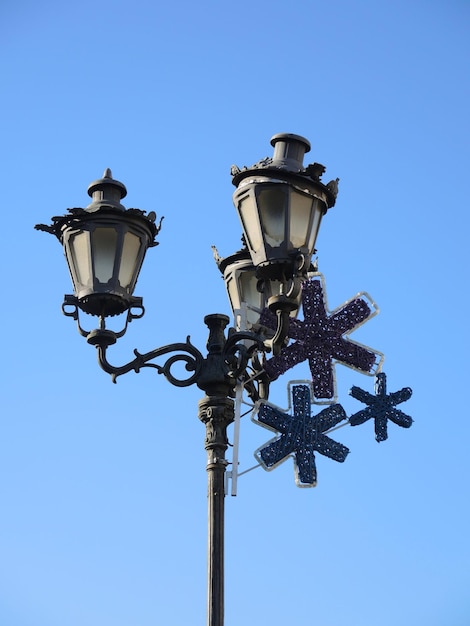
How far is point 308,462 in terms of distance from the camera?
10.4 metres

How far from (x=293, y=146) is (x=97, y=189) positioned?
1383 millimetres

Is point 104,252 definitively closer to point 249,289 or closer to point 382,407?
point 249,289

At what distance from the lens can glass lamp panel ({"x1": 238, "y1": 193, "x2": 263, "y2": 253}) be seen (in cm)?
911

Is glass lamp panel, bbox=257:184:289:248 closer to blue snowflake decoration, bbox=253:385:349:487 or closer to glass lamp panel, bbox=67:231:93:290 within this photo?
glass lamp panel, bbox=67:231:93:290

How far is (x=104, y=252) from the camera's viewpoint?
9.57 m

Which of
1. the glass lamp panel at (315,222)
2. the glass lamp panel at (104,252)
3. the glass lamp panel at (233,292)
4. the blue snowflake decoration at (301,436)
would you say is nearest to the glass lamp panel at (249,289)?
the glass lamp panel at (233,292)

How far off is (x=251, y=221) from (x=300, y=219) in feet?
0.98

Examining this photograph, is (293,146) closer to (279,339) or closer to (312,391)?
(279,339)

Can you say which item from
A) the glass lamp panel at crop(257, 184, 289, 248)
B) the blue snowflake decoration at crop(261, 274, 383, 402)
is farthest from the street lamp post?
the blue snowflake decoration at crop(261, 274, 383, 402)

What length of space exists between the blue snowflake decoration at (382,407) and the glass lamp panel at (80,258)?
2.31 meters

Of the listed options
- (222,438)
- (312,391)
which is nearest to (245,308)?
(312,391)

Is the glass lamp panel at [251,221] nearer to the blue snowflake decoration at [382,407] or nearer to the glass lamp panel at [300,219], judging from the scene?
the glass lamp panel at [300,219]

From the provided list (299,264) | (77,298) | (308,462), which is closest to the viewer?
(299,264)

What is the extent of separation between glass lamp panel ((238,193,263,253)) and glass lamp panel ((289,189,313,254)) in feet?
0.65
